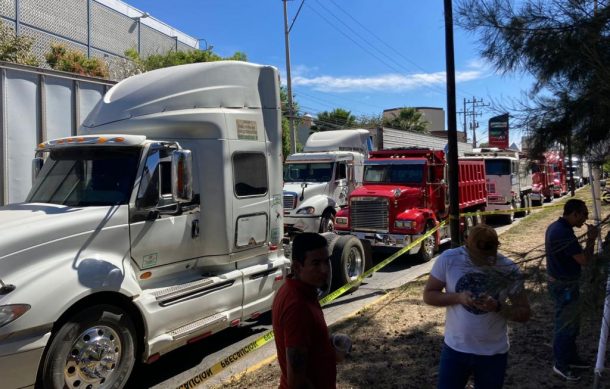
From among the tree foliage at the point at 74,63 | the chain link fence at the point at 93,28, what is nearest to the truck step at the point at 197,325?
the tree foliage at the point at 74,63

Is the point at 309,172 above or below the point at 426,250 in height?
above

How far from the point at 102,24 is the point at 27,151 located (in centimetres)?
3385

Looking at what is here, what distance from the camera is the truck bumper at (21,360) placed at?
11.4 ft

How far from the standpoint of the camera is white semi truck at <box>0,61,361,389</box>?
3785mm

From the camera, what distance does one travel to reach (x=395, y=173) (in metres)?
11.7

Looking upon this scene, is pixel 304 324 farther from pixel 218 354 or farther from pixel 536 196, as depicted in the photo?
pixel 536 196

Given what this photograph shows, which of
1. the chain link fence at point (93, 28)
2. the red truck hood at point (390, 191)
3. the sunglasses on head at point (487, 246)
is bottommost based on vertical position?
the sunglasses on head at point (487, 246)

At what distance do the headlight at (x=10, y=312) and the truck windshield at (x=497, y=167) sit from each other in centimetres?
1730

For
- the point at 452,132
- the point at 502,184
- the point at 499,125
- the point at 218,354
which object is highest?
the point at 452,132

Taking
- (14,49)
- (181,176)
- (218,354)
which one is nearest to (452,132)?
(181,176)

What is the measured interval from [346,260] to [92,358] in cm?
456

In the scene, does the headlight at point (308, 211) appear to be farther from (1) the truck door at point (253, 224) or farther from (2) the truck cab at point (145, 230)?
(1) the truck door at point (253, 224)

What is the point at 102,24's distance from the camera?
118 feet

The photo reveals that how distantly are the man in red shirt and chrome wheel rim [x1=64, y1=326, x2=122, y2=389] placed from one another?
7.50ft
